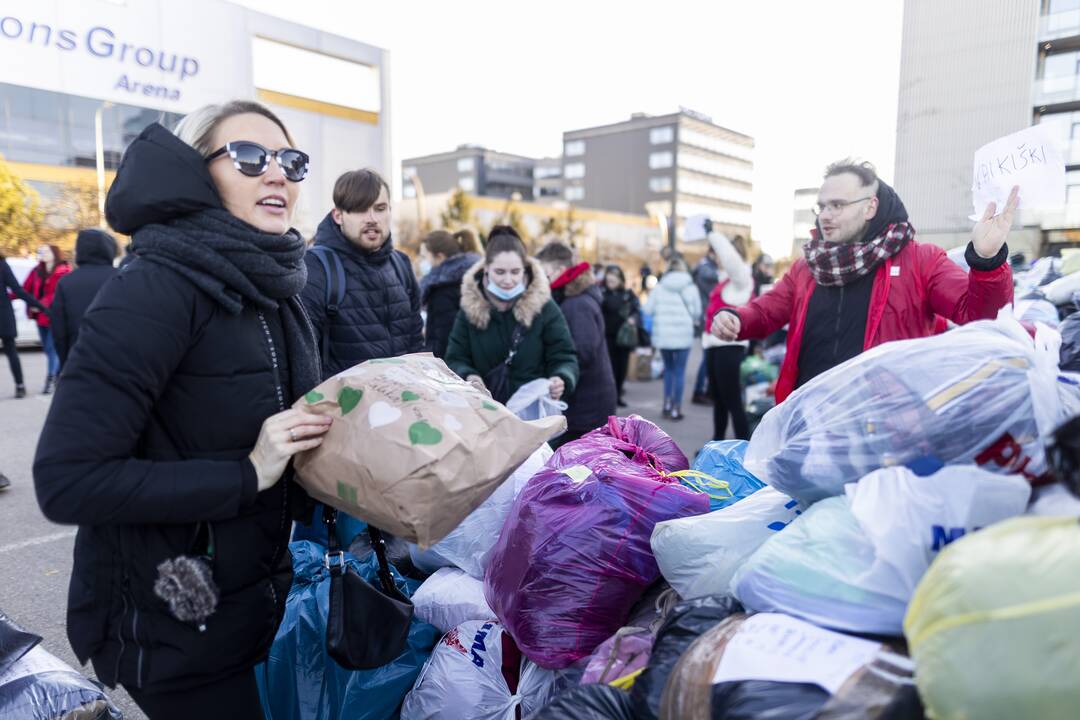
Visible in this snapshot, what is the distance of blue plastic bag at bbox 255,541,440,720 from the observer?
80.7 inches

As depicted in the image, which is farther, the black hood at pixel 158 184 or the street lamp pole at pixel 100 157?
the street lamp pole at pixel 100 157

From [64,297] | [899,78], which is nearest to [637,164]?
[899,78]

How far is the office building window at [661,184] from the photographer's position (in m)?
76.6

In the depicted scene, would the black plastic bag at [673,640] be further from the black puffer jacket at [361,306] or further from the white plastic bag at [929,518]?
the black puffer jacket at [361,306]

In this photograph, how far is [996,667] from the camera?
88 centimetres

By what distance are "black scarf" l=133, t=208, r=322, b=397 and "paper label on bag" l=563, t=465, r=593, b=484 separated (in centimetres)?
74

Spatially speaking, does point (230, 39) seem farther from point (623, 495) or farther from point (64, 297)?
point (623, 495)

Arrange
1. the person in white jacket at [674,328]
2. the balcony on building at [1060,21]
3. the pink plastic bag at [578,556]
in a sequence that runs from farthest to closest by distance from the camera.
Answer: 1. the balcony on building at [1060,21]
2. the person in white jacket at [674,328]
3. the pink plastic bag at [578,556]

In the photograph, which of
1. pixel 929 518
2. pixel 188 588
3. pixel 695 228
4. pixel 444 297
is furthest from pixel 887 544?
pixel 695 228

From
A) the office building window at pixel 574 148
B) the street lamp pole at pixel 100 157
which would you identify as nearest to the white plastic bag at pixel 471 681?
the street lamp pole at pixel 100 157

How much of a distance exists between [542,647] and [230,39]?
3014cm

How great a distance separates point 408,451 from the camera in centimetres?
140

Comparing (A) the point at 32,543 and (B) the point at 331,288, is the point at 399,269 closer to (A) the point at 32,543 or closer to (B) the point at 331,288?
(B) the point at 331,288

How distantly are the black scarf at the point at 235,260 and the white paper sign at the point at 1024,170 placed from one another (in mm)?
1932
